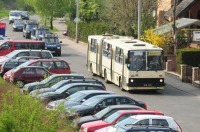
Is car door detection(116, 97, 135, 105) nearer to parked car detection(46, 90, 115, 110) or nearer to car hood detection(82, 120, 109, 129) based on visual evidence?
parked car detection(46, 90, 115, 110)

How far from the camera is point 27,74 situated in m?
41.5

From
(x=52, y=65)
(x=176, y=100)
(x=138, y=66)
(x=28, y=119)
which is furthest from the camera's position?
(x=52, y=65)

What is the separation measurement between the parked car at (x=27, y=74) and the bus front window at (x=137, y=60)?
4.71m

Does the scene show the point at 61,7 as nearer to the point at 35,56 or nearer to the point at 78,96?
the point at 35,56

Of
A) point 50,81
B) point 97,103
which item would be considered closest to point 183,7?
point 50,81

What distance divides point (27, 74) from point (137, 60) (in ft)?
20.0

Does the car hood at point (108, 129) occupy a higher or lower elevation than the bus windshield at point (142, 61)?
lower

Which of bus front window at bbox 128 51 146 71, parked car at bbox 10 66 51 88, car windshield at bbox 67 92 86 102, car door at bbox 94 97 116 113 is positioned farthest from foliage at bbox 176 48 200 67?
car door at bbox 94 97 116 113

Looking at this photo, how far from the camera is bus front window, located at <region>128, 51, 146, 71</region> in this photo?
40094 mm

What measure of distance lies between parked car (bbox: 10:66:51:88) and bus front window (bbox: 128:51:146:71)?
4712 mm

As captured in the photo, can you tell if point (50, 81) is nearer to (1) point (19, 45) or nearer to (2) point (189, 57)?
(2) point (189, 57)

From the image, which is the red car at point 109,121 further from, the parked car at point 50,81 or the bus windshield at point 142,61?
the bus windshield at point 142,61

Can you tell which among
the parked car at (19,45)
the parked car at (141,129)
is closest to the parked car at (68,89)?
the parked car at (141,129)

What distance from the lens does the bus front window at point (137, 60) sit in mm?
40094
